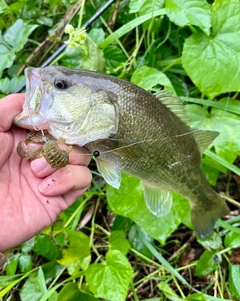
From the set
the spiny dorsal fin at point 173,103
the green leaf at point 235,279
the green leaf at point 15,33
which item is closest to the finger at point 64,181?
the spiny dorsal fin at point 173,103

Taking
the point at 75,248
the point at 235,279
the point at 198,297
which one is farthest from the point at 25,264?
the point at 235,279

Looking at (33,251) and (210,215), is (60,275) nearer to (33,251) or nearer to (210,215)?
(33,251)

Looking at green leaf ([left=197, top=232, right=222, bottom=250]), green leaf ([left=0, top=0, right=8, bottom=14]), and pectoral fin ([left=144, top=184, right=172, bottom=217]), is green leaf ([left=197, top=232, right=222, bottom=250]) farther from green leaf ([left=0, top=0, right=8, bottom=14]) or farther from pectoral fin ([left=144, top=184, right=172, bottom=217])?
green leaf ([left=0, top=0, right=8, bottom=14])

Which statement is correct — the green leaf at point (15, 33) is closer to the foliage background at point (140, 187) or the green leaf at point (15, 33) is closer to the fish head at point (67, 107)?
the foliage background at point (140, 187)

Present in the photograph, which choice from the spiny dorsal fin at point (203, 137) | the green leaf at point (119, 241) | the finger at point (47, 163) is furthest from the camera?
the green leaf at point (119, 241)

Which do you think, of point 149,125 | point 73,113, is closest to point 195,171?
point 149,125

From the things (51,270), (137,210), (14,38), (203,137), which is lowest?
(51,270)

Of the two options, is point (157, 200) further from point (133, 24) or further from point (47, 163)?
point (133, 24)
